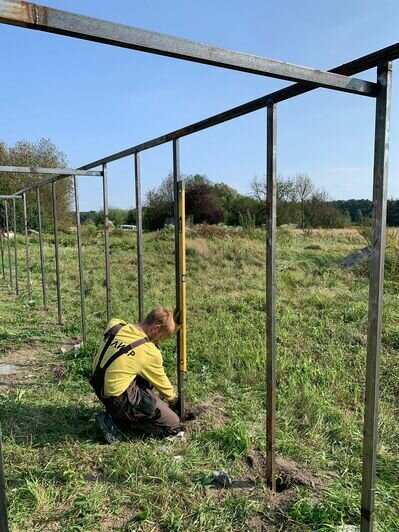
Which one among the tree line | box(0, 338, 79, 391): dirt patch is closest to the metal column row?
box(0, 338, 79, 391): dirt patch

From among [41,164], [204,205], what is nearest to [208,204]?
[204,205]

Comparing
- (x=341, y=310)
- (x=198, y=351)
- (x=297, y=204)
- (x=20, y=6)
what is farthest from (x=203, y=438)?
(x=297, y=204)

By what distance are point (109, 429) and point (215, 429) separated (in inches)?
28.1

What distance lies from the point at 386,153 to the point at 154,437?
7.34 feet

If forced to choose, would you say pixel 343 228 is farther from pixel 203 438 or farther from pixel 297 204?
pixel 203 438

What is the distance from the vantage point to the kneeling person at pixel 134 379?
2.76 meters

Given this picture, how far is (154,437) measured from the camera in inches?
113

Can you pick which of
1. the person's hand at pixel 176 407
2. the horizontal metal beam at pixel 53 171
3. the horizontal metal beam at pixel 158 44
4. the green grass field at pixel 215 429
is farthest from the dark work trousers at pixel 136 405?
the horizontal metal beam at pixel 53 171

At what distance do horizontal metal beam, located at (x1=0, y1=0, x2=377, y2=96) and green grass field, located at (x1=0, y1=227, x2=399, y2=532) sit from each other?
77.5 inches

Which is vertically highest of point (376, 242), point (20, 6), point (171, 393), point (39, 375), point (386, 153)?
point (20, 6)

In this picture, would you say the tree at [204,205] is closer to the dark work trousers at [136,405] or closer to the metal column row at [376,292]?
the dark work trousers at [136,405]

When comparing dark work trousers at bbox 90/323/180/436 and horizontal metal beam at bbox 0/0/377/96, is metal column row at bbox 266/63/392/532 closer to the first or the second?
horizontal metal beam at bbox 0/0/377/96

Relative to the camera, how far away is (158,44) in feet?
4.48

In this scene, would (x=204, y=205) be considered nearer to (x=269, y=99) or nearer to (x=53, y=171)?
(x=53, y=171)
